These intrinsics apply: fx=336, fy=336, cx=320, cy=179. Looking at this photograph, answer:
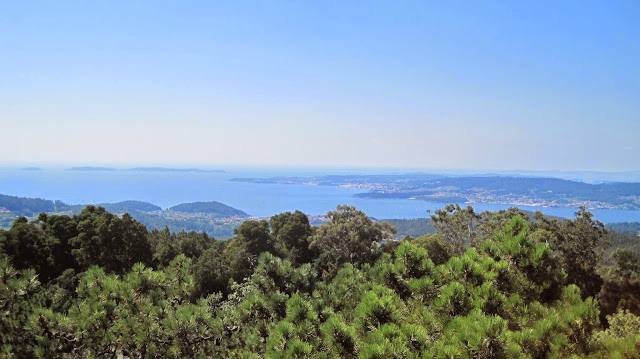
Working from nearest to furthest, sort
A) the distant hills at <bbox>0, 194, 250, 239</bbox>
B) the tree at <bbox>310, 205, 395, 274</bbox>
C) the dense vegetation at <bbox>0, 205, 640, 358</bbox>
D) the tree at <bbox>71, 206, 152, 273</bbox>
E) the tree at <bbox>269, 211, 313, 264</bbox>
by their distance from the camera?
the dense vegetation at <bbox>0, 205, 640, 358</bbox> < the tree at <bbox>71, 206, 152, 273</bbox> < the tree at <bbox>310, 205, 395, 274</bbox> < the tree at <bbox>269, 211, 313, 264</bbox> < the distant hills at <bbox>0, 194, 250, 239</bbox>

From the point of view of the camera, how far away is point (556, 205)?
9406 centimetres

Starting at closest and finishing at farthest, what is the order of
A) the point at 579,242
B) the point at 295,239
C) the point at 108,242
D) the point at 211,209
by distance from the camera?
the point at 108,242 → the point at 579,242 → the point at 295,239 → the point at 211,209

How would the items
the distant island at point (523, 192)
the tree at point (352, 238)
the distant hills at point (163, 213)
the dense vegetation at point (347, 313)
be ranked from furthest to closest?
the distant island at point (523, 192) < the distant hills at point (163, 213) < the tree at point (352, 238) < the dense vegetation at point (347, 313)

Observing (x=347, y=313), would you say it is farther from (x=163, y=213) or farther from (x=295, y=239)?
(x=163, y=213)

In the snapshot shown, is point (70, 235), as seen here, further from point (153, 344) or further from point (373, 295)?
point (373, 295)

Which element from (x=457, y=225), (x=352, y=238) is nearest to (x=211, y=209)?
(x=352, y=238)

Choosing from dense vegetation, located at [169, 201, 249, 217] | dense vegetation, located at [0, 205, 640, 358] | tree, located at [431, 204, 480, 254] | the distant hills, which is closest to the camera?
dense vegetation, located at [0, 205, 640, 358]

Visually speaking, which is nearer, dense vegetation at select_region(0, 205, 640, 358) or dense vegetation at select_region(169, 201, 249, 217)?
dense vegetation at select_region(0, 205, 640, 358)

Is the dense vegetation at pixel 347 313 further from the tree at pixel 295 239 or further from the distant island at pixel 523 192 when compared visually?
the distant island at pixel 523 192

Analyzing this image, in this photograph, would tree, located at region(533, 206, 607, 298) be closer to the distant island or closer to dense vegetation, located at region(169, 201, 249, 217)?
dense vegetation, located at region(169, 201, 249, 217)

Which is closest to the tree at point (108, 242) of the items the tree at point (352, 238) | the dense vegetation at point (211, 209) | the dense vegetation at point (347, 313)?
the tree at point (352, 238)

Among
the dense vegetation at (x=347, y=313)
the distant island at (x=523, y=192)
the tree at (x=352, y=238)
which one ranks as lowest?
the distant island at (x=523, y=192)

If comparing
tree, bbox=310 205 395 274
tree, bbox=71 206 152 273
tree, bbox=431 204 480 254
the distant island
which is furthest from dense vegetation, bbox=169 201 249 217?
tree, bbox=431 204 480 254

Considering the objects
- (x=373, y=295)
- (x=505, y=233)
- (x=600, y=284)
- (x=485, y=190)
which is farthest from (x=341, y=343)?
(x=485, y=190)
